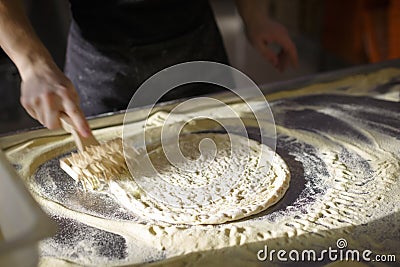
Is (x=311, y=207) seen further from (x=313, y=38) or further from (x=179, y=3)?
(x=313, y=38)

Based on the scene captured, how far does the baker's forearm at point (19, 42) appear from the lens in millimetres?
808

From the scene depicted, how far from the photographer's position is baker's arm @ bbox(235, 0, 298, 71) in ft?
3.92

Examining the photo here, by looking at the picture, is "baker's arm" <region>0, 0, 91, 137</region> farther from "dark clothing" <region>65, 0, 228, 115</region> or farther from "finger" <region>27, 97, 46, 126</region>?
"dark clothing" <region>65, 0, 228, 115</region>

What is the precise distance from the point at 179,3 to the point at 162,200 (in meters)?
0.53

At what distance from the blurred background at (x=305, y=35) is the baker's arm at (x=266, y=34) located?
479mm

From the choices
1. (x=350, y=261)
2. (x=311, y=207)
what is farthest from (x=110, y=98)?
(x=350, y=261)

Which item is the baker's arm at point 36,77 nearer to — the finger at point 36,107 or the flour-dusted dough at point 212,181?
A: the finger at point 36,107

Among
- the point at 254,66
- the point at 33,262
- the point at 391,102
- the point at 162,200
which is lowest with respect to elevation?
the point at 254,66

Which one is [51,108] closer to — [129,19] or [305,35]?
[129,19]

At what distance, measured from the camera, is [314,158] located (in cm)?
91

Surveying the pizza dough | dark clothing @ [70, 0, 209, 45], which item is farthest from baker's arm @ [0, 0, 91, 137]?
dark clothing @ [70, 0, 209, 45]

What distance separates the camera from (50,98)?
766 mm

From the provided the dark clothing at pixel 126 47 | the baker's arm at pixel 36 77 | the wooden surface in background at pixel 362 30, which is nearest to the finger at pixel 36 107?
the baker's arm at pixel 36 77

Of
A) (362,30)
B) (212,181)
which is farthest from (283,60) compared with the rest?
(362,30)
